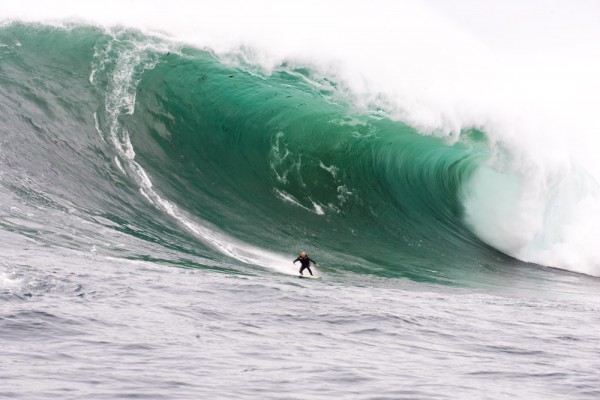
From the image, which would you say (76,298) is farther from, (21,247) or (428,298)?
(428,298)

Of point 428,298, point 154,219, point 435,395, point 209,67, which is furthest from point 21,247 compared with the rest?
point 209,67

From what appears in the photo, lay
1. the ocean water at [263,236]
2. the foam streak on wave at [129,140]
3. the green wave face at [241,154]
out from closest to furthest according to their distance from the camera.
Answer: the ocean water at [263,236] < the foam streak on wave at [129,140] < the green wave face at [241,154]

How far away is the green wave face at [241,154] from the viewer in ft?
55.8

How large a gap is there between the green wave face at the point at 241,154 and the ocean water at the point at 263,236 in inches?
2.3

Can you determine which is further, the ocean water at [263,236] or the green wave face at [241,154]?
the green wave face at [241,154]

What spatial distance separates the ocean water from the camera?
25.8 ft

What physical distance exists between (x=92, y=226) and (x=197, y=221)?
2.49 metres

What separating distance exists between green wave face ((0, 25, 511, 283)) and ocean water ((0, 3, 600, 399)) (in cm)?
6

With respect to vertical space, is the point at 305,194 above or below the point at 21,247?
above

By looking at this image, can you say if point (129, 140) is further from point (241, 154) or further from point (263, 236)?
point (263, 236)

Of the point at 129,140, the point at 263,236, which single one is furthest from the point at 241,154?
the point at 263,236

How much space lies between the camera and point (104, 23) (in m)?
23.8

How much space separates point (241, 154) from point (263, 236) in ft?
12.6

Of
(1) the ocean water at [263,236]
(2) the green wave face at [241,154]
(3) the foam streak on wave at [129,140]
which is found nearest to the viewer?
(1) the ocean water at [263,236]
